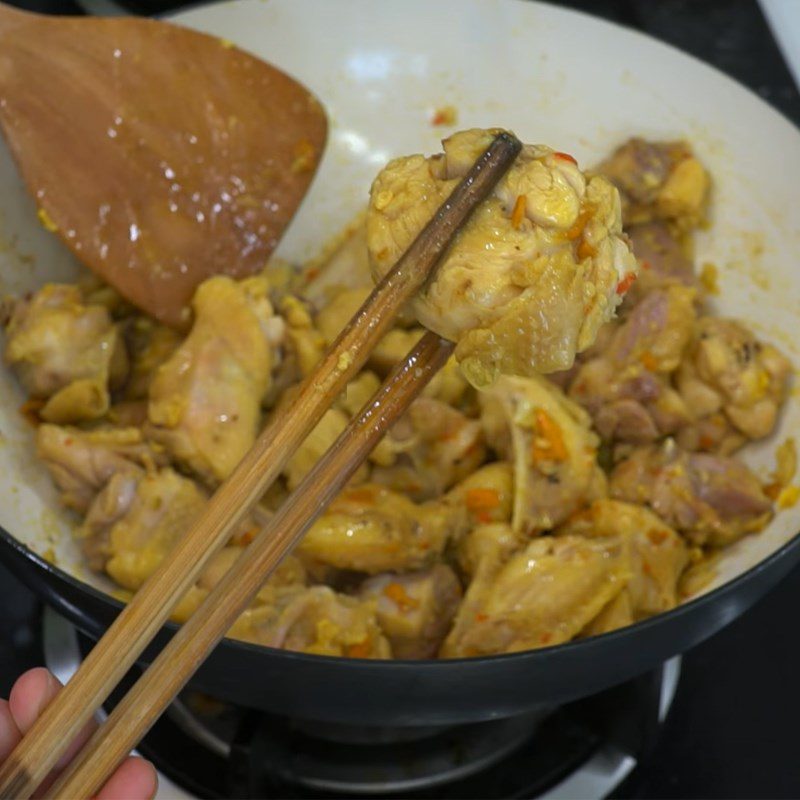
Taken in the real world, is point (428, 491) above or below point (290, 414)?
below

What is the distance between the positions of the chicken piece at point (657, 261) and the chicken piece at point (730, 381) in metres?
0.12

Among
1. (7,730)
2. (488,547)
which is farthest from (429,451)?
(7,730)

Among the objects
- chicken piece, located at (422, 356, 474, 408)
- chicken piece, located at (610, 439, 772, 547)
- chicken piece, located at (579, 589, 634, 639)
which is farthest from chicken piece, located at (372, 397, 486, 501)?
chicken piece, located at (579, 589, 634, 639)

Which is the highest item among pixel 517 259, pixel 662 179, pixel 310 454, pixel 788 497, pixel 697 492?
pixel 517 259

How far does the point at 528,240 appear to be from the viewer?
1130 millimetres

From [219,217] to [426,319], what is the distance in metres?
0.91

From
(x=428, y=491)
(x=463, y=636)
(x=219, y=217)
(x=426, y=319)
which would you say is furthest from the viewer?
(x=219, y=217)

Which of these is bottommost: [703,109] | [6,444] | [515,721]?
[6,444]

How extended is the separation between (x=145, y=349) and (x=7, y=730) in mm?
972

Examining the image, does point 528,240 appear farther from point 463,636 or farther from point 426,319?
point 463,636

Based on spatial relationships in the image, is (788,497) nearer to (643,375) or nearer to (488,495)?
(643,375)

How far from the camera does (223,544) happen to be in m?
1.02

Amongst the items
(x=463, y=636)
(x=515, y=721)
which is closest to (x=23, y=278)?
(x=463, y=636)

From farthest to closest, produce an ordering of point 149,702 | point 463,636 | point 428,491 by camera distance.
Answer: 1. point 428,491
2. point 463,636
3. point 149,702
